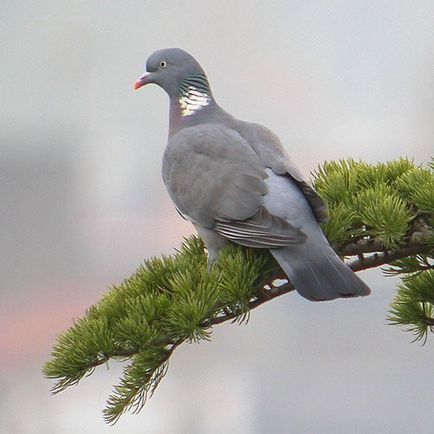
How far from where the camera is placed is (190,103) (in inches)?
67.3

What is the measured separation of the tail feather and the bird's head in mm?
658

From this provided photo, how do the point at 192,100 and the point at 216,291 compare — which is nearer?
the point at 216,291

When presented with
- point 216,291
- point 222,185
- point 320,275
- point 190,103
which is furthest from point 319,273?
point 190,103

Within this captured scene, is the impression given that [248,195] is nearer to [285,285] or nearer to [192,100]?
[285,285]

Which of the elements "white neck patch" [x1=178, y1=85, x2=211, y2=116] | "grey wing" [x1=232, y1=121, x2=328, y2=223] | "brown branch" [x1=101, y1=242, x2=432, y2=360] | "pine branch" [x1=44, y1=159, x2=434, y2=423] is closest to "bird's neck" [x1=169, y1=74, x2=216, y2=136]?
"white neck patch" [x1=178, y1=85, x2=211, y2=116]

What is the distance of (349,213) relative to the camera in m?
1.19

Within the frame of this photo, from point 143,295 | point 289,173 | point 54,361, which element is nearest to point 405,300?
point 289,173

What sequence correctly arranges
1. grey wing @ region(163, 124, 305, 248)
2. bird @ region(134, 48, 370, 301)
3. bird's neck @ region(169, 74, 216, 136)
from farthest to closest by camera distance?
bird's neck @ region(169, 74, 216, 136), grey wing @ region(163, 124, 305, 248), bird @ region(134, 48, 370, 301)

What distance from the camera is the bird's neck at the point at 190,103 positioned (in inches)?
65.7

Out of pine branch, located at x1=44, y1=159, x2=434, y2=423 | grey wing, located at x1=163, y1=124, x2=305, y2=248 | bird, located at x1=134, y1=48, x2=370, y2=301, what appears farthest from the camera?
grey wing, located at x1=163, y1=124, x2=305, y2=248

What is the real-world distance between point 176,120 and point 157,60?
155 millimetres

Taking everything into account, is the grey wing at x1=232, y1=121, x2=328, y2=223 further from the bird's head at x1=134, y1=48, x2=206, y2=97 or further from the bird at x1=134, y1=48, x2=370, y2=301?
the bird's head at x1=134, y1=48, x2=206, y2=97

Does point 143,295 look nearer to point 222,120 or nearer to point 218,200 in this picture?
point 218,200

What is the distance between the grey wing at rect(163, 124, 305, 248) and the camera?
126 cm
